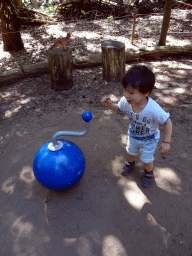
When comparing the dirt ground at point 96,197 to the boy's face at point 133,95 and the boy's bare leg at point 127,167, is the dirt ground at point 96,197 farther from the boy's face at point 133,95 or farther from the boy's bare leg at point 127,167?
the boy's face at point 133,95

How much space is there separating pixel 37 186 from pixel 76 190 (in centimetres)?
50

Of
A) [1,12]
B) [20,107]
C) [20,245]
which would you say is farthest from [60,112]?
[1,12]

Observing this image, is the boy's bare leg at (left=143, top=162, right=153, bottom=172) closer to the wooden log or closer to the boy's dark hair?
the boy's dark hair

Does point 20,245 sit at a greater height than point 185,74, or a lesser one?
lesser

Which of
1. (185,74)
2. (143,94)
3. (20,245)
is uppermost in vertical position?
(143,94)

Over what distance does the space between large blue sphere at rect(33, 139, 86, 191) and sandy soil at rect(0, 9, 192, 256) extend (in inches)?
14.9

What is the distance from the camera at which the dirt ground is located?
2.12 metres

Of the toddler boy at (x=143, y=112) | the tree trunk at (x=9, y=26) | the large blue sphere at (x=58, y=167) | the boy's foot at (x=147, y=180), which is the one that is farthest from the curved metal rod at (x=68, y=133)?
the tree trunk at (x=9, y=26)

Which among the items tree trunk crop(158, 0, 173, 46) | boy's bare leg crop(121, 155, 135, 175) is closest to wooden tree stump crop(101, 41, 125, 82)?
tree trunk crop(158, 0, 173, 46)

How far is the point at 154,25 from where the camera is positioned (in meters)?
8.22

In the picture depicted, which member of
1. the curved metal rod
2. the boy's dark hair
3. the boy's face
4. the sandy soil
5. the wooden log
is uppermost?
the boy's dark hair

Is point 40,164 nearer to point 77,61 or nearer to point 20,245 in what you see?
point 20,245

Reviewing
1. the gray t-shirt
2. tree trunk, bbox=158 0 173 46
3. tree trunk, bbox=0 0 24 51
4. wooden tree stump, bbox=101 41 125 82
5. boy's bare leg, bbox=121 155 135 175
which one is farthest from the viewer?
tree trunk, bbox=0 0 24 51

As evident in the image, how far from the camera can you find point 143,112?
202cm
